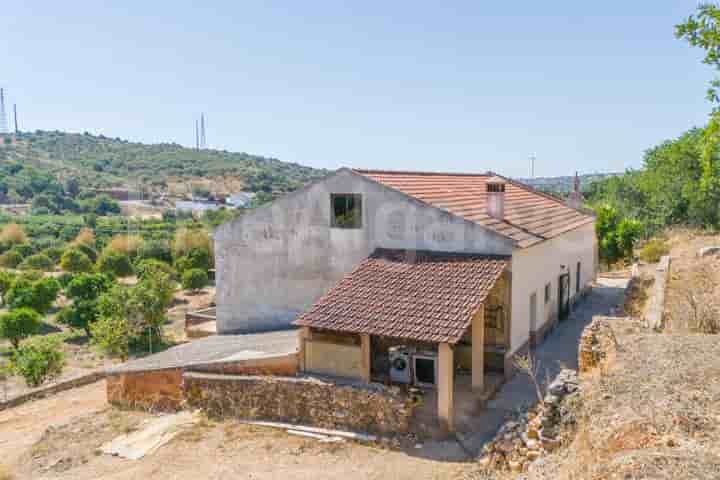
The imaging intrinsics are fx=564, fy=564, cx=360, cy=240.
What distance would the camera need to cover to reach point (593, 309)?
75.3 feet

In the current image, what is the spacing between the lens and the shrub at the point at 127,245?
5803 cm

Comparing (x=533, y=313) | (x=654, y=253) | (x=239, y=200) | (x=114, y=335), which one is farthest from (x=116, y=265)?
(x=239, y=200)

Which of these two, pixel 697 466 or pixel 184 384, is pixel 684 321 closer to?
pixel 697 466

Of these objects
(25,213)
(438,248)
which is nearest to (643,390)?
(438,248)

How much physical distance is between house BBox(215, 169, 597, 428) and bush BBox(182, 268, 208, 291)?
24.7 meters

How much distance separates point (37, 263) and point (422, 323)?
5412cm

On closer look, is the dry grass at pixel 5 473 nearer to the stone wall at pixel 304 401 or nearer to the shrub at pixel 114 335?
the stone wall at pixel 304 401

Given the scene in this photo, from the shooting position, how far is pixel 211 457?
1177 centimetres

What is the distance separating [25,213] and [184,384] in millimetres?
97064

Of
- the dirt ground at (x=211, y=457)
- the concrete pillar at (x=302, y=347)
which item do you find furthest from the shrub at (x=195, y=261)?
the concrete pillar at (x=302, y=347)

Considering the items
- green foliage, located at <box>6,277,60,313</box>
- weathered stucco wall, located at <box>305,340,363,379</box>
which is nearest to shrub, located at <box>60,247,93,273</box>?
green foliage, located at <box>6,277,60,313</box>

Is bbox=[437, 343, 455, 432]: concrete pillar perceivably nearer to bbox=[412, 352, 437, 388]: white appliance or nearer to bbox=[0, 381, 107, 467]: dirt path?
bbox=[412, 352, 437, 388]: white appliance

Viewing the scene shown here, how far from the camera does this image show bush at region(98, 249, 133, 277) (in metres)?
49.8

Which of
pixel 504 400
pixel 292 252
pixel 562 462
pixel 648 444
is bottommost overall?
pixel 504 400
